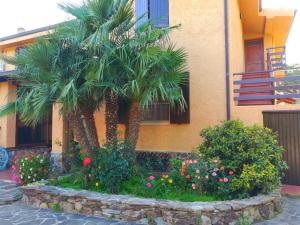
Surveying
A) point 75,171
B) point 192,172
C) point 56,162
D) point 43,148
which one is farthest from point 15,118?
point 192,172

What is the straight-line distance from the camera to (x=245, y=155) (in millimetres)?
5883

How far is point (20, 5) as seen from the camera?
54.6ft

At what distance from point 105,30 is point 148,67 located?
4.71 feet

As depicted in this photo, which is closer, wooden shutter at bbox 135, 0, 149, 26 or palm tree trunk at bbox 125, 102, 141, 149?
palm tree trunk at bbox 125, 102, 141, 149

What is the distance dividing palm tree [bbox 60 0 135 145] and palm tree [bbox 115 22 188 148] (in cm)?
27

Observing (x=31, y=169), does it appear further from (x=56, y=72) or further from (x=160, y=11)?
(x=160, y=11)

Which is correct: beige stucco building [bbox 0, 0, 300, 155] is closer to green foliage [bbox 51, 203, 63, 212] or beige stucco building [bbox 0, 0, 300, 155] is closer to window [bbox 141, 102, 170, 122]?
window [bbox 141, 102, 170, 122]

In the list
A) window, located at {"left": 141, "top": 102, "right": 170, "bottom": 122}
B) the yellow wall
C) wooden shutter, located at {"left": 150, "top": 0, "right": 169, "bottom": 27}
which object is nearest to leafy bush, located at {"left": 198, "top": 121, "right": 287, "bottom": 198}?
window, located at {"left": 141, "top": 102, "right": 170, "bottom": 122}

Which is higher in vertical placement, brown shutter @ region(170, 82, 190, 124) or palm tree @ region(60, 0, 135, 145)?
palm tree @ region(60, 0, 135, 145)

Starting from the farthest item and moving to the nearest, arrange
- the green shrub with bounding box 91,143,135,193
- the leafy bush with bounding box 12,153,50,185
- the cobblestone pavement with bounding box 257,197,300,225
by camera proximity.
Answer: the leafy bush with bounding box 12,153,50,185, the green shrub with bounding box 91,143,135,193, the cobblestone pavement with bounding box 257,197,300,225

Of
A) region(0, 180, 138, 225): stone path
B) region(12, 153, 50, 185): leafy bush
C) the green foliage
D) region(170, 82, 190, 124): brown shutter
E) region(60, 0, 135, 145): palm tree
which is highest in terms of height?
region(60, 0, 135, 145): palm tree

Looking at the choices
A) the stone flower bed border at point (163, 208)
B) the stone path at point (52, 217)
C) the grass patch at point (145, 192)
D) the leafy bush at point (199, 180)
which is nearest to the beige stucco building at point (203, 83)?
the leafy bush at point (199, 180)

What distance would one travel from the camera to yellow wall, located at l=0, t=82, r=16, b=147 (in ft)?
36.9

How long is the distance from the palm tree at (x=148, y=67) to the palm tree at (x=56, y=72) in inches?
40.2
